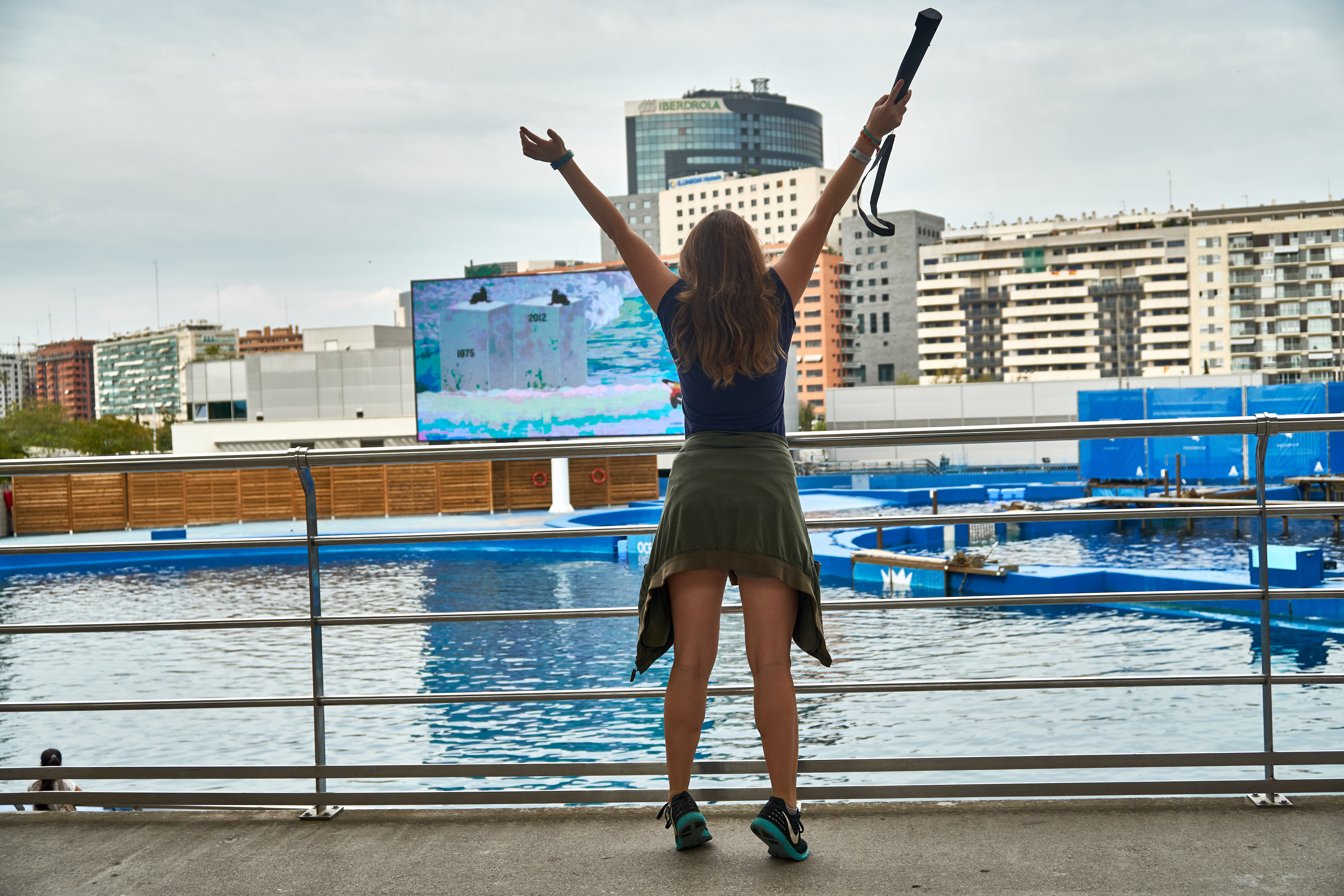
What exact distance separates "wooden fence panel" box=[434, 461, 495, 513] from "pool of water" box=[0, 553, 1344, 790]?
1539cm

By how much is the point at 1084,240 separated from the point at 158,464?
362ft

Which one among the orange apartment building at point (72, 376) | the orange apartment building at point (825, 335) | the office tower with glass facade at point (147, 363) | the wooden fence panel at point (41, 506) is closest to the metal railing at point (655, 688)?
the wooden fence panel at point (41, 506)

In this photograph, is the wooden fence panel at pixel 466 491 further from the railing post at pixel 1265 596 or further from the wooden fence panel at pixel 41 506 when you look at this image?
the railing post at pixel 1265 596

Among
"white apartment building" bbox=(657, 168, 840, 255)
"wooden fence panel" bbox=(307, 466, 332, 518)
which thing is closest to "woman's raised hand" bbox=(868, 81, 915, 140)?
"wooden fence panel" bbox=(307, 466, 332, 518)

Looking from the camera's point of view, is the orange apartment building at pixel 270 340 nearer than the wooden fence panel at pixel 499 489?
No

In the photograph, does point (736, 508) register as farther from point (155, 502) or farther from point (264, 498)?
point (155, 502)

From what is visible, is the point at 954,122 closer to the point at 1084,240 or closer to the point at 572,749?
the point at 1084,240

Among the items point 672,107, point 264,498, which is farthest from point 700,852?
point 672,107

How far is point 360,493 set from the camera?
3030 centimetres

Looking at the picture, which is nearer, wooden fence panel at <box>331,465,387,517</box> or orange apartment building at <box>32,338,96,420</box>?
wooden fence panel at <box>331,465,387,517</box>

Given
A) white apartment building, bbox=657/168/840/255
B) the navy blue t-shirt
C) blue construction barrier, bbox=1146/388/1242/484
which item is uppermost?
white apartment building, bbox=657/168/840/255

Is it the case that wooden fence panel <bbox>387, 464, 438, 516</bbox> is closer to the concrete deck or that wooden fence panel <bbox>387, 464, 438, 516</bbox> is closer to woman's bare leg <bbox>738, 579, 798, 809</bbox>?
the concrete deck

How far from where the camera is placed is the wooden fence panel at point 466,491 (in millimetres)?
31109

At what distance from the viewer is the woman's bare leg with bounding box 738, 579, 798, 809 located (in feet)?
6.62
